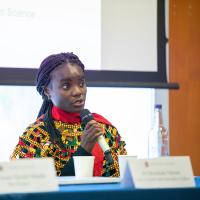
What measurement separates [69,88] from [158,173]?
43.6 inches

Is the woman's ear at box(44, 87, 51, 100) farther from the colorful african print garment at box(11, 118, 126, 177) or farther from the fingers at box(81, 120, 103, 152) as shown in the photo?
the fingers at box(81, 120, 103, 152)

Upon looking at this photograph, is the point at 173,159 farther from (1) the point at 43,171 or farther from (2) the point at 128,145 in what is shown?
(2) the point at 128,145

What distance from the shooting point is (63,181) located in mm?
1169

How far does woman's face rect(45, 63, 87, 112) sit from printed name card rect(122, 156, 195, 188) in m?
1.01

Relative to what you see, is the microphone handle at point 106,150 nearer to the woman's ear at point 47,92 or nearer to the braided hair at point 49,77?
the braided hair at point 49,77

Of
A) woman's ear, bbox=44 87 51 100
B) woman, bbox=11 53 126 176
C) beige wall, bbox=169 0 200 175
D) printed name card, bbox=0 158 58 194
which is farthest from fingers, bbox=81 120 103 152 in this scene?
beige wall, bbox=169 0 200 175

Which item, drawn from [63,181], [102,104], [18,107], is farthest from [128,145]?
[63,181]

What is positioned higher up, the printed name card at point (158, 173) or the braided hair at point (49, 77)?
the braided hair at point (49, 77)

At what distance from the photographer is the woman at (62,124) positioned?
1.92 metres

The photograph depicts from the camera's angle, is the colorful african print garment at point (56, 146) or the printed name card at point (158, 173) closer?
the printed name card at point (158, 173)

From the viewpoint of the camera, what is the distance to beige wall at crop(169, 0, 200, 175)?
312cm

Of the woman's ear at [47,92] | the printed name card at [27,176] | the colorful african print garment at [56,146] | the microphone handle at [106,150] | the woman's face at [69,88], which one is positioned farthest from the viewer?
the woman's ear at [47,92]

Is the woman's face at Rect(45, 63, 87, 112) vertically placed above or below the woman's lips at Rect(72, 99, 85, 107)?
above

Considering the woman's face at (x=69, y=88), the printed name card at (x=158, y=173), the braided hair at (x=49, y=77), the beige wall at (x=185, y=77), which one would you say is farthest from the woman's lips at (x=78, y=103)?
the beige wall at (x=185, y=77)
